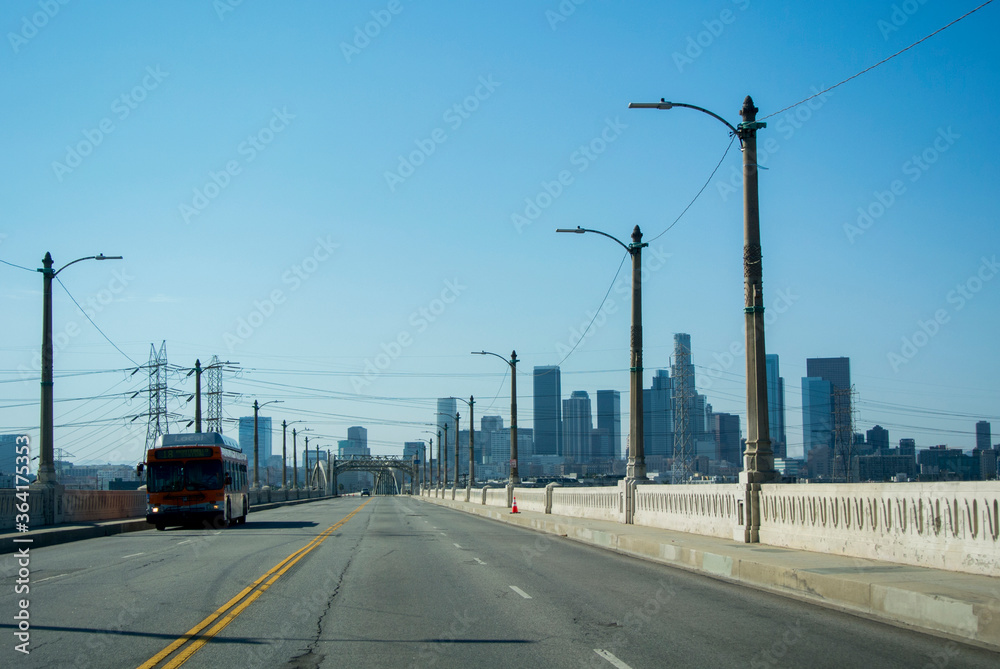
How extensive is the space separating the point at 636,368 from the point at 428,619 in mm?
18659

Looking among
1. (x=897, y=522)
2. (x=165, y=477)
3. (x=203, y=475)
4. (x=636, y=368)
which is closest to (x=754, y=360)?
(x=897, y=522)

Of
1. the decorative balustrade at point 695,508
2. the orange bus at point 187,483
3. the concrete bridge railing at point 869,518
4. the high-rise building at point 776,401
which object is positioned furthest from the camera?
the high-rise building at point 776,401

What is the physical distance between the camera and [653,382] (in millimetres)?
163750

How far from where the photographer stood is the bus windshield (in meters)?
35.1

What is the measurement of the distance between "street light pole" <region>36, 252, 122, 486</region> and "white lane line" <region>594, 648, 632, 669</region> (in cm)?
2419

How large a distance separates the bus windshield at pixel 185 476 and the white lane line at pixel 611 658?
29.2 metres

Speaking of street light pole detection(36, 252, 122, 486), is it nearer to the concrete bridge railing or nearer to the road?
the road

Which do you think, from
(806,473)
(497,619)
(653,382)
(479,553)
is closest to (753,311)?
(479,553)

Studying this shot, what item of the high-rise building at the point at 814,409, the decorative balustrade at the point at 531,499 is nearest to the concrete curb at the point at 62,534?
the decorative balustrade at the point at 531,499

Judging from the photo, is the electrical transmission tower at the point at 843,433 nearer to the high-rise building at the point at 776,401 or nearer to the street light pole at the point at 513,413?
the street light pole at the point at 513,413

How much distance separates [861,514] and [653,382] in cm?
15042

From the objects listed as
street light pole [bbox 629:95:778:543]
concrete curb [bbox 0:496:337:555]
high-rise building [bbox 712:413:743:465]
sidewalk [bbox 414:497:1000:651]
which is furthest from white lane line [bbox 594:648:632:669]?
high-rise building [bbox 712:413:743:465]

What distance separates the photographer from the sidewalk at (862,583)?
9.54 metres

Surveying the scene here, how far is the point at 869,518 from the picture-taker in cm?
1470
